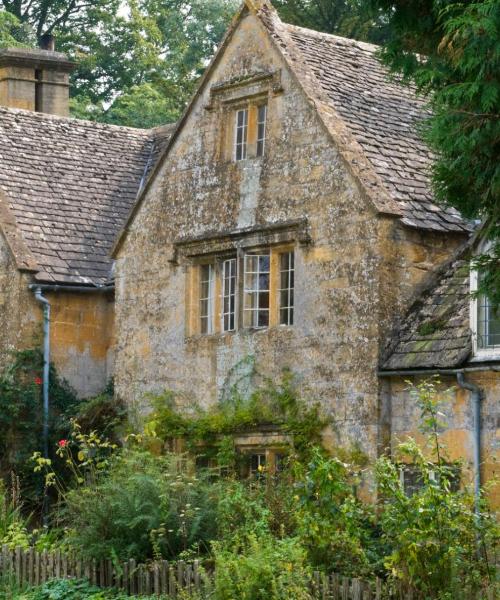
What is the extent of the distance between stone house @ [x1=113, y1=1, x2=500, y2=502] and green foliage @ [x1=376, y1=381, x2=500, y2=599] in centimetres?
423

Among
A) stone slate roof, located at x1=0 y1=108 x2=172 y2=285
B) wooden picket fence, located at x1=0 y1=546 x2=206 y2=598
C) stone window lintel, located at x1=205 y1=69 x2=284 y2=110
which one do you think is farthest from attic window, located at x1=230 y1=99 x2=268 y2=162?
wooden picket fence, located at x1=0 y1=546 x2=206 y2=598

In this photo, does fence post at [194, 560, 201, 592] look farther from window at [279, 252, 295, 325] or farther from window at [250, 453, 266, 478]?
window at [279, 252, 295, 325]

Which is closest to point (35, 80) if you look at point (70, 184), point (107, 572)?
point (70, 184)

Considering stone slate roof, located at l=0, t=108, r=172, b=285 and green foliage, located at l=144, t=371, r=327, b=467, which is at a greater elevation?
stone slate roof, located at l=0, t=108, r=172, b=285

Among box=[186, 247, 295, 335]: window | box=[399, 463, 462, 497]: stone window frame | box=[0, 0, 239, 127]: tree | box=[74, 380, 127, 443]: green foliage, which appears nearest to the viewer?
box=[399, 463, 462, 497]: stone window frame

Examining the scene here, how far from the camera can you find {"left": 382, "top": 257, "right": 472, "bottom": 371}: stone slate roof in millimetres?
19312

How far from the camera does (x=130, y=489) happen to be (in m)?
17.9

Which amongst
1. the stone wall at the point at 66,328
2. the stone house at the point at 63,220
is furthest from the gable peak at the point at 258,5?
the stone wall at the point at 66,328

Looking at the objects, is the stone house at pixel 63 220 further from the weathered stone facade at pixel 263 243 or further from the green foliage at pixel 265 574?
the green foliage at pixel 265 574

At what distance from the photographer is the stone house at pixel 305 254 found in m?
20.0

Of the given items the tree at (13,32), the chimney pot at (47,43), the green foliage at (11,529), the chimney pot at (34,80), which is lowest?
the green foliage at (11,529)

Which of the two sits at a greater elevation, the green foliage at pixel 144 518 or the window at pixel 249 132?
the window at pixel 249 132

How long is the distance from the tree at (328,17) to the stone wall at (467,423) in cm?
1919

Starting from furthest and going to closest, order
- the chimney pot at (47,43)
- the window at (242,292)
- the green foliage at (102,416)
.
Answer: the chimney pot at (47,43) < the green foliage at (102,416) < the window at (242,292)
